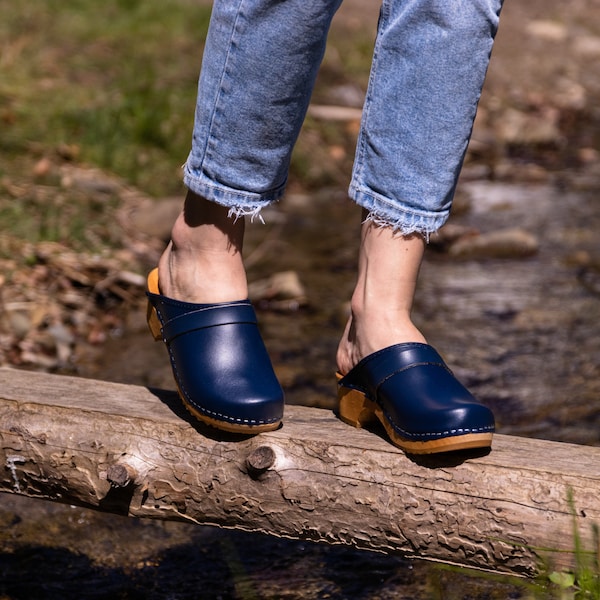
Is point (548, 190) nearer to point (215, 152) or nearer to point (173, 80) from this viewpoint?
point (173, 80)

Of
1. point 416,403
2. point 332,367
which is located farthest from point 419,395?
point 332,367

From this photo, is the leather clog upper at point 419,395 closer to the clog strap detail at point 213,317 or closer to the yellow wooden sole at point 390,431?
the yellow wooden sole at point 390,431

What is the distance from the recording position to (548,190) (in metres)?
4.75

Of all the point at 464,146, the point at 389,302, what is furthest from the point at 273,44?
the point at 389,302

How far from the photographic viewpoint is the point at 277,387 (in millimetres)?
1424

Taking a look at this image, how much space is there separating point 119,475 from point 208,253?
0.39 metres

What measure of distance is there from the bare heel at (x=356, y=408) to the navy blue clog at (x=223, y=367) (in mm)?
132

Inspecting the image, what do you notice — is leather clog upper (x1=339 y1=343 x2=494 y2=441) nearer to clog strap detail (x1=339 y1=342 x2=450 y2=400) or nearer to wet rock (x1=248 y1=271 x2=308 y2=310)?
clog strap detail (x1=339 y1=342 x2=450 y2=400)

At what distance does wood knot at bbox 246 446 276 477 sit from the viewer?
137cm

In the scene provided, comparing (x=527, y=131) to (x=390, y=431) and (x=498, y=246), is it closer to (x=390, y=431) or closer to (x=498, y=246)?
(x=498, y=246)

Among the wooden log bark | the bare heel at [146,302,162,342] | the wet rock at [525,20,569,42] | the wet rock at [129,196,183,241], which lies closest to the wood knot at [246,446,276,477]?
Answer: the wooden log bark

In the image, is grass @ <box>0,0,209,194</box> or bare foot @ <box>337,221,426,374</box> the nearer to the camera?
bare foot @ <box>337,221,426,374</box>

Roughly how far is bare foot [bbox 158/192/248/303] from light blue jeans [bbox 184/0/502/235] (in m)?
0.06

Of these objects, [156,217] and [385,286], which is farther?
[156,217]
